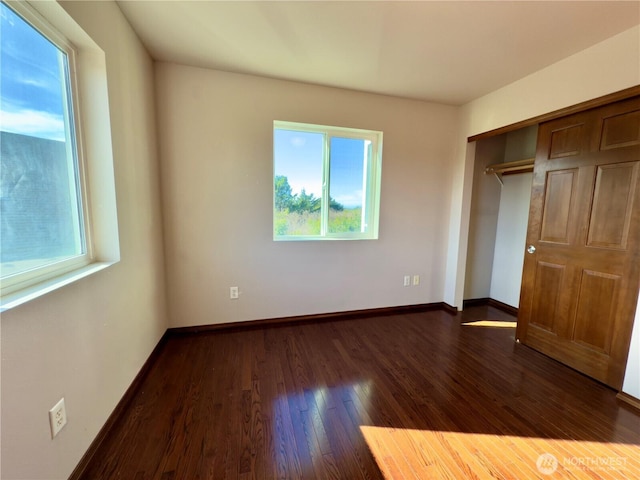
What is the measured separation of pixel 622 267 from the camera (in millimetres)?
1893

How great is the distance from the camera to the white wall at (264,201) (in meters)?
2.45

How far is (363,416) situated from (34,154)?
2.17m

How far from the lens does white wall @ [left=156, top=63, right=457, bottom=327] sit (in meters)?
2.45

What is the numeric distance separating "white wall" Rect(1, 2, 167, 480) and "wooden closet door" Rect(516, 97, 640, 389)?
10.9ft

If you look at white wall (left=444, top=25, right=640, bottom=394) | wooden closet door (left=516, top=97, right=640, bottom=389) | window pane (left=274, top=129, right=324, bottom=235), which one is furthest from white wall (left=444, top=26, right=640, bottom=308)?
window pane (left=274, top=129, right=324, bottom=235)

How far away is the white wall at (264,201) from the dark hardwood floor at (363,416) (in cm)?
55

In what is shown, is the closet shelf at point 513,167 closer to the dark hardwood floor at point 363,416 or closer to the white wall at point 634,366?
the white wall at point 634,366

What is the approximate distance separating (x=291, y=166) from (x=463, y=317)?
2.70 m

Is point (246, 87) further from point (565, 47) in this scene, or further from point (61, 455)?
point (61, 455)

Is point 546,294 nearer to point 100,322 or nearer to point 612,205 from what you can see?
point 612,205

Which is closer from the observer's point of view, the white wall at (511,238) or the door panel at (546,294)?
the door panel at (546,294)

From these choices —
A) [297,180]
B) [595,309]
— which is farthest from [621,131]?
[297,180]

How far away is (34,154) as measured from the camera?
3.78 feet

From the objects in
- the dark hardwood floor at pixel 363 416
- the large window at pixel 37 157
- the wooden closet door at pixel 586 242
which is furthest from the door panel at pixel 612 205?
the large window at pixel 37 157
